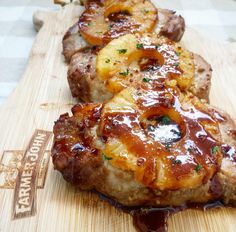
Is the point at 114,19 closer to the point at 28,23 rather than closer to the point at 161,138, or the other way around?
the point at 28,23

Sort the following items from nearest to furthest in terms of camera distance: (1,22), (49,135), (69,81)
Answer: (49,135)
(69,81)
(1,22)

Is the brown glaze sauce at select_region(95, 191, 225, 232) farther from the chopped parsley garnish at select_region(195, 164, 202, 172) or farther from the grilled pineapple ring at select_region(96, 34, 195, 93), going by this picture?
the grilled pineapple ring at select_region(96, 34, 195, 93)

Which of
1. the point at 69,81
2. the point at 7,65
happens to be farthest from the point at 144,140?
the point at 7,65

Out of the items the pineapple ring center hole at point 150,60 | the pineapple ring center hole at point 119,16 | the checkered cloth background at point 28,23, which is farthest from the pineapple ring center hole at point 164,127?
the checkered cloth background at point 28,23

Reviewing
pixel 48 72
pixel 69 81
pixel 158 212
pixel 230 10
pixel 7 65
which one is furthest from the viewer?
pixel 230 10

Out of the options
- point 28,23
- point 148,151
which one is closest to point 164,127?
point 148,151

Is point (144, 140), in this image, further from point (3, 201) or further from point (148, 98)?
point (3, 201)

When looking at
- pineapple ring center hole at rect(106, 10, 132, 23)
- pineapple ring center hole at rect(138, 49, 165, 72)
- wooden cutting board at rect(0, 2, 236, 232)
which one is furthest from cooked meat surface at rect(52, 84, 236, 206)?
pineapple ring center hole at rect(106, 10, 132, 23)

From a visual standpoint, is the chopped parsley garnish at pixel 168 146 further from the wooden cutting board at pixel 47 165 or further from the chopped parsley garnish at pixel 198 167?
the wooden cutting board at pixel 47 165
